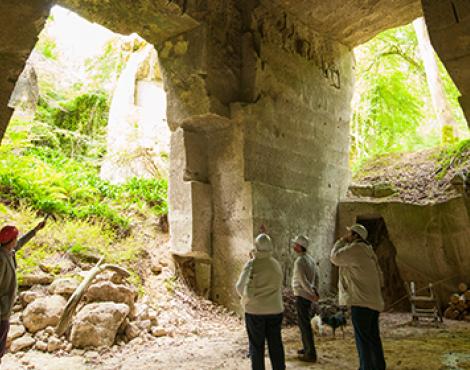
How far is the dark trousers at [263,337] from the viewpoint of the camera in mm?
3793

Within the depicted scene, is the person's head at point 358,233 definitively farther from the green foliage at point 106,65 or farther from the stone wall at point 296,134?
the green foliage at point 106,65

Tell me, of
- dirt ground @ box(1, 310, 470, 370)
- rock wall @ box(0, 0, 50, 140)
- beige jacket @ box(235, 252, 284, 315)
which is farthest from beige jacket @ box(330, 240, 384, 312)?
rock wall @ box(0, 0, 50, 140)

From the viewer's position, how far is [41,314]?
16.2 ft

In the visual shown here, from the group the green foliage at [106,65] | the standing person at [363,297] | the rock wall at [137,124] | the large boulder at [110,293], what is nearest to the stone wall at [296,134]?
the large boulder at [110,293]

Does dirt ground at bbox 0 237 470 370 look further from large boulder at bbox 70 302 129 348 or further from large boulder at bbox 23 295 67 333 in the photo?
large boulder at bbox 23 295 67 333

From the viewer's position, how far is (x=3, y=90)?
3869mm

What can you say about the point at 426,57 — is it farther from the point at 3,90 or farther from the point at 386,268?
the point at 3,90

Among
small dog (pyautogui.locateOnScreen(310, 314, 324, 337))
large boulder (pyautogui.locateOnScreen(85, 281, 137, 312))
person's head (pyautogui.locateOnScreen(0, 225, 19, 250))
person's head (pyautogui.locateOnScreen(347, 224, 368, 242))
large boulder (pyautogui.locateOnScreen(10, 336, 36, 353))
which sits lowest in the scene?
small dog (pyautogui.locateOnScreen(310, 314, 324, 337))

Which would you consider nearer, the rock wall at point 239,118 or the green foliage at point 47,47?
the rock wall at point 239,118

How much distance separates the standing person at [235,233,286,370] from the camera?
12.4ft

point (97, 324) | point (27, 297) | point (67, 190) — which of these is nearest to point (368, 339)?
point (97, 324)

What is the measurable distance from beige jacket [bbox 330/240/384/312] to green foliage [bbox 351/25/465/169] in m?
10.5

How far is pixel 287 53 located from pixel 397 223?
405cm

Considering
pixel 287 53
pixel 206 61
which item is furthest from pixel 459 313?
pixel 206 61
